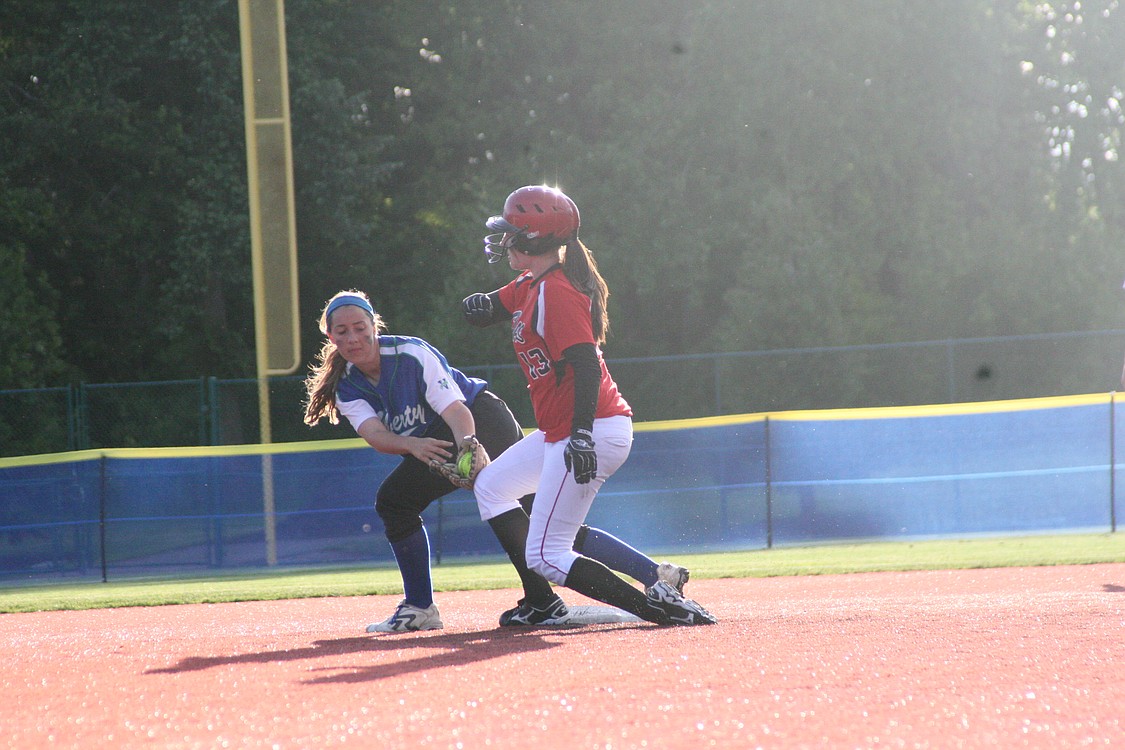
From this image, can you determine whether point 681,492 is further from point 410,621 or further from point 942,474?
point 410,621

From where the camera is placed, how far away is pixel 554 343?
4934mm

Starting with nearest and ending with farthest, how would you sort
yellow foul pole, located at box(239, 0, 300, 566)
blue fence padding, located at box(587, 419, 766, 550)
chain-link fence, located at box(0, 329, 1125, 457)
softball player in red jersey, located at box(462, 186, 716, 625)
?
softball player in red jersey, located at box(462, 186, 716, 625) → blue fence padding, located at box(587, 419, 766, 550) → yellow foul pole, located at box(239, 0, 300, 566) → chain-link fence, located at box(0, 329, 1125, 457)

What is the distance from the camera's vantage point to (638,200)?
2327cm

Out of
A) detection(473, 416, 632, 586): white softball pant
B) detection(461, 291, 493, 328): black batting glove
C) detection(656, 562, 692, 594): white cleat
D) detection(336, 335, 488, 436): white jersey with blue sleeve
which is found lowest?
detection(656, 562, 692, 594): white cleat

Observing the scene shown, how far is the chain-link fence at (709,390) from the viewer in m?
19.1

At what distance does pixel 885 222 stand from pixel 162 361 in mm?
14238

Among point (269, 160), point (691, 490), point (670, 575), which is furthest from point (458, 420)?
point (269, 160)

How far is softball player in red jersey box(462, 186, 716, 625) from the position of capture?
16.1 ft

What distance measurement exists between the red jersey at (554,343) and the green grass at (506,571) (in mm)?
4126

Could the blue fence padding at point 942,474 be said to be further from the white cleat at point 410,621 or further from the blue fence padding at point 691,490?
the white cleat at point 410,621

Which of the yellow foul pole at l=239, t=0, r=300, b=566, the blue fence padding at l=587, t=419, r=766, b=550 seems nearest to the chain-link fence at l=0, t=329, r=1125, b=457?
the yellow foul pole at l=239, t=0, r=300, b=566

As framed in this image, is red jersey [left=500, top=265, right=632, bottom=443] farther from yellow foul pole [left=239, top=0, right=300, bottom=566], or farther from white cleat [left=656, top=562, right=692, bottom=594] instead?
yellow foul pole [left=239, top=0, right=300, bottom=566]

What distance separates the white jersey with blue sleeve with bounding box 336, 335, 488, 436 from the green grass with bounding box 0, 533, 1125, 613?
11.7 ft

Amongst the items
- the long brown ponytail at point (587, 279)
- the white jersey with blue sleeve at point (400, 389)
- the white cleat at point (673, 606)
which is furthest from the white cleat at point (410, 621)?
the long brown ponytail at point (587, 279)
